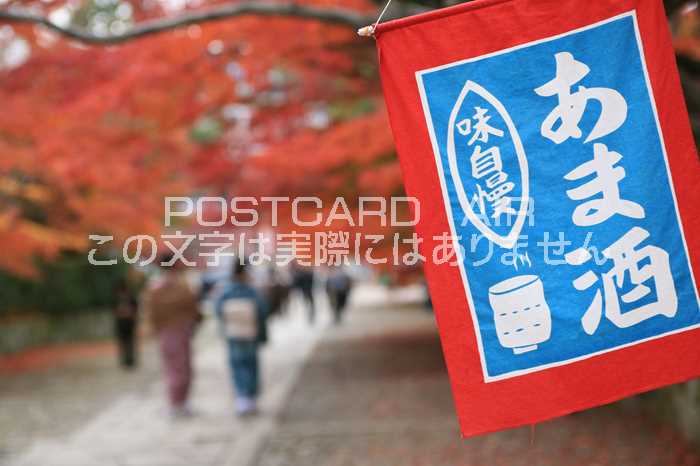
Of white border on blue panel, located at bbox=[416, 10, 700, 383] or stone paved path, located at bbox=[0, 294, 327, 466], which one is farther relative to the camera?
stone paved path, located at bbox=[0, 294, 327, 466]

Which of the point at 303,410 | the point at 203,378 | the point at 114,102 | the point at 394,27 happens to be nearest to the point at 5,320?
the point at 203,378

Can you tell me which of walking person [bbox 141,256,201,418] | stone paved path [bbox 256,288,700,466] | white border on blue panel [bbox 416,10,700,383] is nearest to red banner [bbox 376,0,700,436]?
white border on blue panel [bbox 416,10,700,383]

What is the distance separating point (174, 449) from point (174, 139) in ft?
18.7

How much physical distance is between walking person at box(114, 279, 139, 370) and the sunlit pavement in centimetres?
164

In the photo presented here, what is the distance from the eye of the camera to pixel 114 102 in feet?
35.7

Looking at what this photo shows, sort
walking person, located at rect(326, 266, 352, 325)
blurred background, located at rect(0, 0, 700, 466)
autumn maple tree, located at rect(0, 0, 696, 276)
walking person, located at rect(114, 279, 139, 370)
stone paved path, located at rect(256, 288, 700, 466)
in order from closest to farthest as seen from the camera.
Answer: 1. stone paved path, located at rect(256, 288, 700, 466)
2. blurred background, located at rect(0, 0, 700, 466)
3. autumn maple tree, located at rect(0, 0, 696, 276)
4. walking person, located at rect(114, 279, 139, 370)
5. walking person, located at rect(326, 266, 352, 325)

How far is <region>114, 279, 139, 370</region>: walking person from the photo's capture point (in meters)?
14.3

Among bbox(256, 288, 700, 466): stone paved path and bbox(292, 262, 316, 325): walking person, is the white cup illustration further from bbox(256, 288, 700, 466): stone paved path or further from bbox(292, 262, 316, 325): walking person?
bbox(292, 262, 316, 325): walking person

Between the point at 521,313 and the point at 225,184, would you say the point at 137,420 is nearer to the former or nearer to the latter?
the point at 225,184

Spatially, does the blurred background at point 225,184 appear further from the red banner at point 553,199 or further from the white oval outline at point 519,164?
the white oval outline at point 519,164

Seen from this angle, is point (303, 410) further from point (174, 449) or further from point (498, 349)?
point (498, 349)

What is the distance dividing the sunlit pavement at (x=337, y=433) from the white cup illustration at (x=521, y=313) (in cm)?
156

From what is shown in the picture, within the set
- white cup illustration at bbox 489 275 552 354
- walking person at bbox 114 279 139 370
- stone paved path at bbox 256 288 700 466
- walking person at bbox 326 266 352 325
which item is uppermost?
walking person at bbox 326 266 352 325

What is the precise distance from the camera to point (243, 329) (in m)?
8.95
